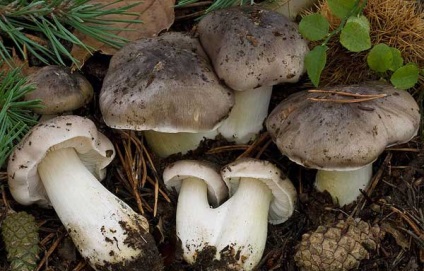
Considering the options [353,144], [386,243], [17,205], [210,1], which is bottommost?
[386,243]

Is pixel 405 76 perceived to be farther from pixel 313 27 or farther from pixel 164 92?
pixel 164 92

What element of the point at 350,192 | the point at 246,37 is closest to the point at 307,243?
the point at 350,192

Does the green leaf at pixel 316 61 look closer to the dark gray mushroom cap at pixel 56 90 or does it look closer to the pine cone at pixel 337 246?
the pine cone at pixel 337 246

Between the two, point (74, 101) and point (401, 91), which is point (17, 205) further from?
point (401, 91)

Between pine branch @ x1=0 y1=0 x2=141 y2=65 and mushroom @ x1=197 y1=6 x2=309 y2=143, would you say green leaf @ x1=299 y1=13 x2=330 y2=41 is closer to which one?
mushroom @ x1=197 y1=6 x2=309 y2=143

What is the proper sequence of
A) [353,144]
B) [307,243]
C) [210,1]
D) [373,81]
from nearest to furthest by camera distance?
[353,144], [307,243], [373,81], [210,1]

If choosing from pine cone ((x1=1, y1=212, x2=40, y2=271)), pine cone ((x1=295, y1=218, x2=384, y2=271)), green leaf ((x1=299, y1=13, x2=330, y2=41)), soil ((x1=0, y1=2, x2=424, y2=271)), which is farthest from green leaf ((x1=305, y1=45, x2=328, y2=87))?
pine cone ((x1=1, y1=212, x2=40, y2=271))

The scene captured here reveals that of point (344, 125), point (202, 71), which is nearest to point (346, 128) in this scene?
point (344, 125)
